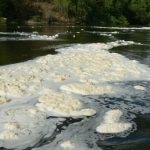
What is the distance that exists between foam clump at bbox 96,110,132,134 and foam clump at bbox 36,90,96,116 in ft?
2.72

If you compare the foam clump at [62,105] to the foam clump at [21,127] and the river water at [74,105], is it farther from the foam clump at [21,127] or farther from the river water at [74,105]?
the foam clump at [21,127]

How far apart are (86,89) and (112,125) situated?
479cm

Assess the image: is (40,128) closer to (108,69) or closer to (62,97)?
(62,97)

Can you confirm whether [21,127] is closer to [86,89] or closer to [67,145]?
[67,145]

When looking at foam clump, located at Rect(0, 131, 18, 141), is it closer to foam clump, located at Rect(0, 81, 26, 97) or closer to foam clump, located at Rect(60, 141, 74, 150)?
foam clump, located at Rect(60, 141, 74, 150)

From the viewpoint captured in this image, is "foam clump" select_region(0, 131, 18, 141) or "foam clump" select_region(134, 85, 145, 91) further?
"foam clump" select_region(134, 85, 145, 91)

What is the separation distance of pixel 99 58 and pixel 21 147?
634 inches

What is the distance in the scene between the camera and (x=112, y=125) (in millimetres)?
13211

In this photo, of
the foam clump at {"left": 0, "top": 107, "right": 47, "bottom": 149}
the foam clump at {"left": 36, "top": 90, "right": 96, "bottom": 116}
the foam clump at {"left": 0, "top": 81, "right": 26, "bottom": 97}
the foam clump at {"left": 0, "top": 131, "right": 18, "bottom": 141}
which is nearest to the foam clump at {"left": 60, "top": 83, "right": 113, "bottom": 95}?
the foam clump at {"left": 36, "top": 90, "right": 96, "bottom": 116}

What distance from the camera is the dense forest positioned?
92.6 meters

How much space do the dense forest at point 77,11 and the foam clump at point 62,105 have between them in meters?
67.1

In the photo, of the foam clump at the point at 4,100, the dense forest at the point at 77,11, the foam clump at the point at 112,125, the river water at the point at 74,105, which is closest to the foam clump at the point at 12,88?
the river water at the point at 74,105

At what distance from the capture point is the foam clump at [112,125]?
12898mm

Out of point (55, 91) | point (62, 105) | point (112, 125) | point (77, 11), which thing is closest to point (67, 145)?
point (112, 125)
